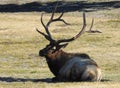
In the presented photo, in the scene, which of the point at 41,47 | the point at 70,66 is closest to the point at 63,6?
the point at 41,47

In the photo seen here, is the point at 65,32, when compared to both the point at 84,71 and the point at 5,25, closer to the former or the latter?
the point at 5,25

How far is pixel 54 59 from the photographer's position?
21281 mm

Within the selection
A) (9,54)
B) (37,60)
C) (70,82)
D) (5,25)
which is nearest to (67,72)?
(70,82)

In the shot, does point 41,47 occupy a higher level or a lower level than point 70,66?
lower

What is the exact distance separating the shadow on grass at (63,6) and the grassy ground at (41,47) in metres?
3.07

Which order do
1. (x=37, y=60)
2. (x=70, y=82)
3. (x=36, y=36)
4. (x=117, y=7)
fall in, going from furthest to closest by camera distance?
(x=117, y=7) → (x=36, y=36) → (x=37, y=60) → (x=70, y=82)

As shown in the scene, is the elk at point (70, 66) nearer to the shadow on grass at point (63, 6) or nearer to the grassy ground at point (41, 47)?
the grassy ground at point (41, 47)

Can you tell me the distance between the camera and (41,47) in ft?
124

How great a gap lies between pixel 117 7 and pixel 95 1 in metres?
7.27

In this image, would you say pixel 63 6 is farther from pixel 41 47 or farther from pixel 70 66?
pixel 70 66

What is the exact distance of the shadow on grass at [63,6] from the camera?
6444 cm

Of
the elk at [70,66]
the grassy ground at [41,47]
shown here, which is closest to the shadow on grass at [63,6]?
the grassy ground at [41,47]

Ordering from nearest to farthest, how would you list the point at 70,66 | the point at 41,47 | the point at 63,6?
the point at 70,66 < the point at 41,47 < the point at 63,6

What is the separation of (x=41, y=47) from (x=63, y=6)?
3026 cm
